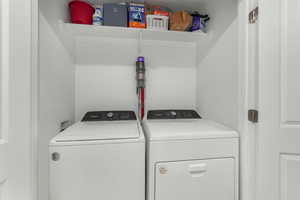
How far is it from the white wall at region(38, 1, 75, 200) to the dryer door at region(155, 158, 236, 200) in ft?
2.54

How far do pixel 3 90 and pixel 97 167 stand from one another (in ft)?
2.19

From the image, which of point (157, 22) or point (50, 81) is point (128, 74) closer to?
point (157, 22)

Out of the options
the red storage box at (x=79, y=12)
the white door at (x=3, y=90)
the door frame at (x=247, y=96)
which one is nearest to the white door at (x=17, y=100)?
the white door at (x=3, y=90)

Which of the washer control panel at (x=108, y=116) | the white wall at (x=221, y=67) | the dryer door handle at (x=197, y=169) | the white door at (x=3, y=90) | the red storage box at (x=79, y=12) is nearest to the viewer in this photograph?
the white door at (x=3, y=90)

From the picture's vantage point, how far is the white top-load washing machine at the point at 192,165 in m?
1.00

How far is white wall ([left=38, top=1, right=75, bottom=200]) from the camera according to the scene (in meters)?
1.00

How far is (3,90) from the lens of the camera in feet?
2.72

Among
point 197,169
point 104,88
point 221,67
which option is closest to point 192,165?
point 197,169

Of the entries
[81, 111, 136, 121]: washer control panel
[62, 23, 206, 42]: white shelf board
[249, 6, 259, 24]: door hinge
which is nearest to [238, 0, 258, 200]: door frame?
[249, 6, 259, 24]: door hinge

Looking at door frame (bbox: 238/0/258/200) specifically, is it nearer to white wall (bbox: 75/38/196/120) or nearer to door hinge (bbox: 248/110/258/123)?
door hinge (bbox: 248/110/258/123)

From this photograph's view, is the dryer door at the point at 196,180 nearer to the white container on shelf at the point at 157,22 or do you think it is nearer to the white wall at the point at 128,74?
the white wall at the point at 128,74

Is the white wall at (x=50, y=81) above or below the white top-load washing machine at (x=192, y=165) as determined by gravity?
above

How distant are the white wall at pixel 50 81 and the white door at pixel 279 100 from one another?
1442mm

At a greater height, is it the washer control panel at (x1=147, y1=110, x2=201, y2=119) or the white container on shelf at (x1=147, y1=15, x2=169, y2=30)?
the white container on shelf at (x1=147, y1=15, x2=169, y2=30)
